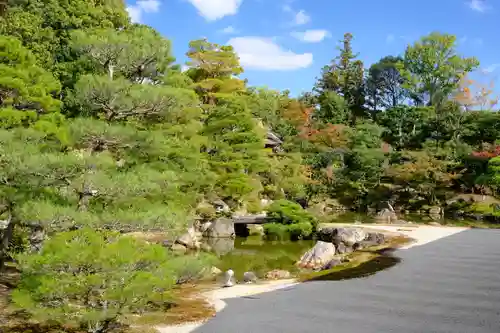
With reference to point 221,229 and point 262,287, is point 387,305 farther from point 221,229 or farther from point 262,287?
point 221,229

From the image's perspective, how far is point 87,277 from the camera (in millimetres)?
5820

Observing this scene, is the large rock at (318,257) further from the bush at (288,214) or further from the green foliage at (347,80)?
the green foliage at (347,80)

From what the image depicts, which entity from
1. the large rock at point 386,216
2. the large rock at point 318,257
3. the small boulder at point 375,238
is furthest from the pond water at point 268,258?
the large rock at point 386,216

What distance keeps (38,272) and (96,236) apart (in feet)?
2.85

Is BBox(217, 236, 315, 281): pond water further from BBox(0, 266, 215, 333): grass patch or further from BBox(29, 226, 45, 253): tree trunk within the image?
BBox(29, 226, 45, 253): tree trunk

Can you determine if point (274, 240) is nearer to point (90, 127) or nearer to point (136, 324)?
point (136, 324)

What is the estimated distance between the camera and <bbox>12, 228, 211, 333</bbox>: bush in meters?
5.74

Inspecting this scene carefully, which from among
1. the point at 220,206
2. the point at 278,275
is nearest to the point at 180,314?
the point at 278,275

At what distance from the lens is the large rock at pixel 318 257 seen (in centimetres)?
1452

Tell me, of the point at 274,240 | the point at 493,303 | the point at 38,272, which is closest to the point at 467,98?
the point at 274,240

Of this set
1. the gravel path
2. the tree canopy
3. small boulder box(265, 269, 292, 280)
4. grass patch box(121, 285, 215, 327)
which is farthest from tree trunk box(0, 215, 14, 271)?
small boulder box(265, 269, 292, 280)

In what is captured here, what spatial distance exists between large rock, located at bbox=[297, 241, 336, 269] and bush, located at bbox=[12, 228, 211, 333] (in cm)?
874

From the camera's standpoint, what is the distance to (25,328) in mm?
7199

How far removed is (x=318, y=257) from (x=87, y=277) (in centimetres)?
1005
